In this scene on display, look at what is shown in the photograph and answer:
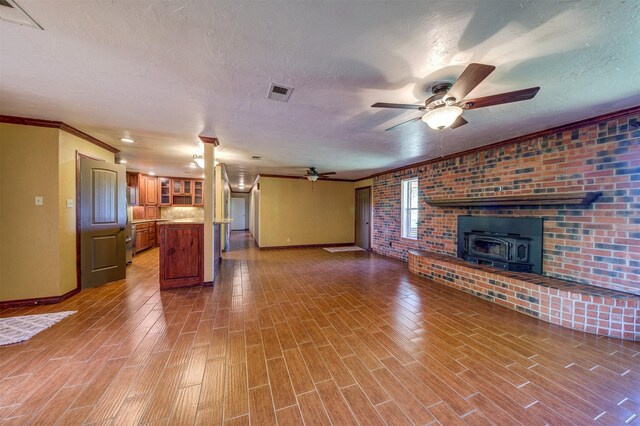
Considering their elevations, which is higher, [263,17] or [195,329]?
[263,17]

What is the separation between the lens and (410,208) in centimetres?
580

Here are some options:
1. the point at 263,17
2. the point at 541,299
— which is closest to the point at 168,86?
the point at 263,17

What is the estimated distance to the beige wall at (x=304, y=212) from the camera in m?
7.21

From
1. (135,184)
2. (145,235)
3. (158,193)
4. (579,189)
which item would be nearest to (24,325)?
(145,235)

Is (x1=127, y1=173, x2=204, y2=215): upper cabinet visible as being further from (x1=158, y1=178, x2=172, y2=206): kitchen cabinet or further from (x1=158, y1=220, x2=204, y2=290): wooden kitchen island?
(x1=158, y1=220, x2=204, y2=290): wooden kitchen island

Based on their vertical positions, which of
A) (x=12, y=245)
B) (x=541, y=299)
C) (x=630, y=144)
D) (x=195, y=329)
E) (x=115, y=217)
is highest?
(x=630, y=144)

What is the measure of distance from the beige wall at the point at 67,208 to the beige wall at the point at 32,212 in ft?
0.04

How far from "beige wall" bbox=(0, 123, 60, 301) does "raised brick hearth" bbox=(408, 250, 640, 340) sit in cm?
575

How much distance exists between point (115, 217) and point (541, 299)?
6.26m

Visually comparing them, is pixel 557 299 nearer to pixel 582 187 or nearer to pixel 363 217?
pixel 582 187

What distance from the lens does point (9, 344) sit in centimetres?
205

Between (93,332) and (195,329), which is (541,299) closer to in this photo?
(195,329)

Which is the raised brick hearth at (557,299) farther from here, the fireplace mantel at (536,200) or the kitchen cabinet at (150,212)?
the kitchen cabinet at (150,212)

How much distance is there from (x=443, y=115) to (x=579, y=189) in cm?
238
